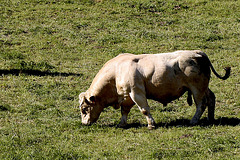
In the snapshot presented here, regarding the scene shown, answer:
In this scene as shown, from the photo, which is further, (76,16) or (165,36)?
(76,16)

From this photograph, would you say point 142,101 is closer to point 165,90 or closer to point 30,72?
point 165,90

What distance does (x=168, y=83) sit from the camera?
439 inches

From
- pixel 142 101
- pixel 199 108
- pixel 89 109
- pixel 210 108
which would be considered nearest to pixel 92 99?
pixel 89 109

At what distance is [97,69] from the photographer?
1719cm

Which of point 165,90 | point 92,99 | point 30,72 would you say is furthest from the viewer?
point 30,72

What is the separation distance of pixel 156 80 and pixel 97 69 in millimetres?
6287

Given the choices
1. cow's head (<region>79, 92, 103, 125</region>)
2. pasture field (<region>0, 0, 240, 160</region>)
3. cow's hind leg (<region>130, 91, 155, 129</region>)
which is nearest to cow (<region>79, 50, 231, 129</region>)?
cow's hind leg (<region>130, 91, 155, 129</region>)

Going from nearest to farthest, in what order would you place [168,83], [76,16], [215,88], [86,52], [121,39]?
[168,83] < [215,88] < [86,52] < [121,39] < [76,16]

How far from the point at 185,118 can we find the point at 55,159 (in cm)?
420

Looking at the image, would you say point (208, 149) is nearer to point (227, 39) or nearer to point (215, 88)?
point (215, 88)

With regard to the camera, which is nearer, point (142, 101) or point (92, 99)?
point (142, 101)

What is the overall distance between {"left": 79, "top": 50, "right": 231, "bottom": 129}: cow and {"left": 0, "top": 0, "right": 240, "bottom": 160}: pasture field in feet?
2.07

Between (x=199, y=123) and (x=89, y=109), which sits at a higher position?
(x=89, y=109)

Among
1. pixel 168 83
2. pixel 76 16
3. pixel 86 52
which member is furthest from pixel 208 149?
pixel 76 16
